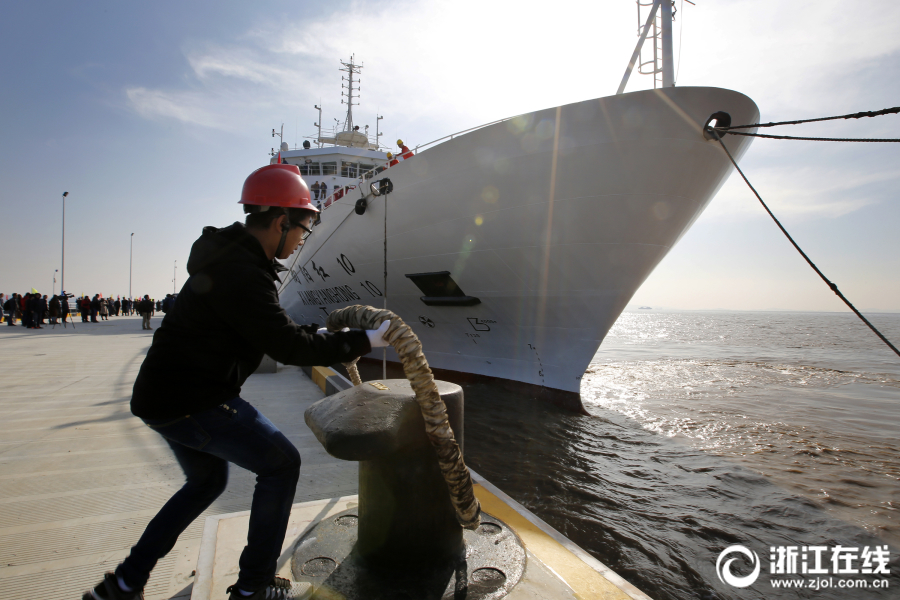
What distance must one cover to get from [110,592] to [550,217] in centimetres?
618

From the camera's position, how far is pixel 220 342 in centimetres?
146

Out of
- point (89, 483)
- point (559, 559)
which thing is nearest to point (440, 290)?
point (89, 483)

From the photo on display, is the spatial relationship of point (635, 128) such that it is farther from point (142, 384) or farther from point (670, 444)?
point (142, 384)

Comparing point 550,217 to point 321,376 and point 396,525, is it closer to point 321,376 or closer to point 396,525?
point 321,376

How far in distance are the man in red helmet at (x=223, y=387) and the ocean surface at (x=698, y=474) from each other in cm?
264

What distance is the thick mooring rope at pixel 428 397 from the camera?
1.59 metres

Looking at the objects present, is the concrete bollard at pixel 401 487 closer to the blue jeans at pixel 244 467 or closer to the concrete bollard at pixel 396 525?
the concrete bollard at pixel 396 525

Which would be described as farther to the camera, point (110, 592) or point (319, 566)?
point (319, 566)

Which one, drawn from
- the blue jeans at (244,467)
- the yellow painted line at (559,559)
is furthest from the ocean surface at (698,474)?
the blue jeans at (244,467)

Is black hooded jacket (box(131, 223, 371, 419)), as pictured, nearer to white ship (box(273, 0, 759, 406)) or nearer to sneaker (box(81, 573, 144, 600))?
sneaker (box(81, 573, 144, 600))

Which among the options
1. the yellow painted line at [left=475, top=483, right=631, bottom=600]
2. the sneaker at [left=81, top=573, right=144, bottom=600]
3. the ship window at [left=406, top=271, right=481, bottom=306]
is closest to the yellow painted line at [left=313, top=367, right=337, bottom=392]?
the ship window at [left=406, top=271, right=481, bottom=306]

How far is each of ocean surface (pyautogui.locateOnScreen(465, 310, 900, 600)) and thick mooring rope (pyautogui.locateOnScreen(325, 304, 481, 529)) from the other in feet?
6.52

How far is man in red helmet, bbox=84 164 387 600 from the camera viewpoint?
55.3 inches

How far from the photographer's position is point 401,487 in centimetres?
186
